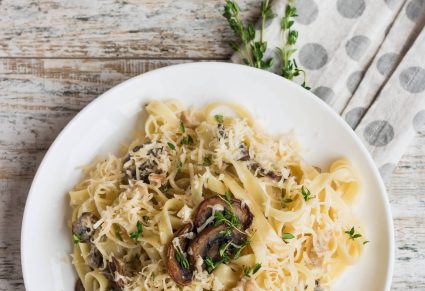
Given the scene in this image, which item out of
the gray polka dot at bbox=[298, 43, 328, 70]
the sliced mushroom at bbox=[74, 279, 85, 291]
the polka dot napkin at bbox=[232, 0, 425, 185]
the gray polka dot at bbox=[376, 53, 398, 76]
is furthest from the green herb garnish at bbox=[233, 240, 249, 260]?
the gray polka dot at bbox=[376, 53, 398, 76]

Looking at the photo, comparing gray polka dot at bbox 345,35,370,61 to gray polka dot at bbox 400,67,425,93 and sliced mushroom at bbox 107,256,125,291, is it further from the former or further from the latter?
sliced mushroom at bbox 107,256,125,291

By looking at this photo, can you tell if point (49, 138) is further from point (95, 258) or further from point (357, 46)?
point (357, 46)

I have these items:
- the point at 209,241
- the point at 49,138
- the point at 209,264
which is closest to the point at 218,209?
the point at 209,241

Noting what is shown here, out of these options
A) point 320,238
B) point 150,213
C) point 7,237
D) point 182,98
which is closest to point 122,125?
point 182,98

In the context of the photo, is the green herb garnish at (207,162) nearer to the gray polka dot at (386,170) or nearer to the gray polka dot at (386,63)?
the gray polka dot at (386,170)

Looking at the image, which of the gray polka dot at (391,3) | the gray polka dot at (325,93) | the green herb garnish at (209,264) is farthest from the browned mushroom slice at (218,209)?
the gray polka dot at (391,3)
